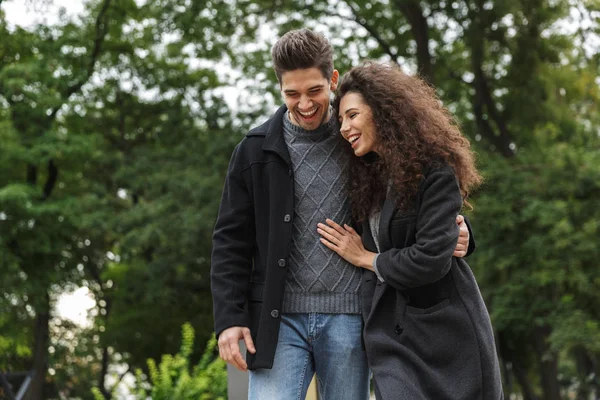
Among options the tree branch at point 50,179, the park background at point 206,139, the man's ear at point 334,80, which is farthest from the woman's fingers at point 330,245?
the tree branch at point 50,179

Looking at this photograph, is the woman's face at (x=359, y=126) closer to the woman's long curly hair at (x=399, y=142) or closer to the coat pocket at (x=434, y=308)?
the woman's long curly hair at (x=399, y=142)

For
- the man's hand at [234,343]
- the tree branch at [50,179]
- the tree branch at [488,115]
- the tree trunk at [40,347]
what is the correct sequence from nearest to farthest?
the man's hand at [234,343]
the tree branch at [488,115]
the tree branch at [50,179]
the tree trunk at [40,347]

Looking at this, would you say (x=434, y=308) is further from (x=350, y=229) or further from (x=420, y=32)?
(x=420, y=32)

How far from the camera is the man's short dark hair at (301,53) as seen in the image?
307 centimetres

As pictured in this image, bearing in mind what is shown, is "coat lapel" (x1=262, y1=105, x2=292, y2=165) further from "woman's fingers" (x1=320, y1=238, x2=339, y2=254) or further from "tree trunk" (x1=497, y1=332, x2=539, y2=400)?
"tree trunk" (x1=497, y1=332, x2=539, y2=400)

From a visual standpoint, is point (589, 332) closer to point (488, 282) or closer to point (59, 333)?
point (488, 282)

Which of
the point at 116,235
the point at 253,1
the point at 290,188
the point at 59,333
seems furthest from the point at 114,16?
the point at 290,188

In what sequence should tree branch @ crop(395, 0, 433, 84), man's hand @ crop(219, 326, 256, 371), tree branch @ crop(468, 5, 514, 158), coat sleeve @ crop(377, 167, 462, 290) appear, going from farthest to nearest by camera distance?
tree branch @ crop(468, 5, 514, 158)
tree branch @ crop(395, 0, 433, 84)
man's hand @ crop(219, 326, 256, 371)
coat sleeve @ crop(377, 167, 462, 290)

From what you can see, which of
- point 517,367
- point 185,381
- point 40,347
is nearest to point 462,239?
point 185,381

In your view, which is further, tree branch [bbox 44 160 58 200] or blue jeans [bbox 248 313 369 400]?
tree branch [bbox 44 160 58 200]

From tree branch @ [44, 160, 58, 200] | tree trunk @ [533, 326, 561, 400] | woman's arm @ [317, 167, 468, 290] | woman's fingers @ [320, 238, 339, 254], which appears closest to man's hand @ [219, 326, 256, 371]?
woman's fingers @ [320, 238, 339, 254]

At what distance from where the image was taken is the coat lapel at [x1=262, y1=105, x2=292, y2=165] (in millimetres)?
3238

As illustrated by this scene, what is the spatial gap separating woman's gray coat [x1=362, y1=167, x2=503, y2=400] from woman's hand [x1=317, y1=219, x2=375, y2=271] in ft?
0.31

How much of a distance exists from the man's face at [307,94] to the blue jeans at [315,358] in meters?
0.71
